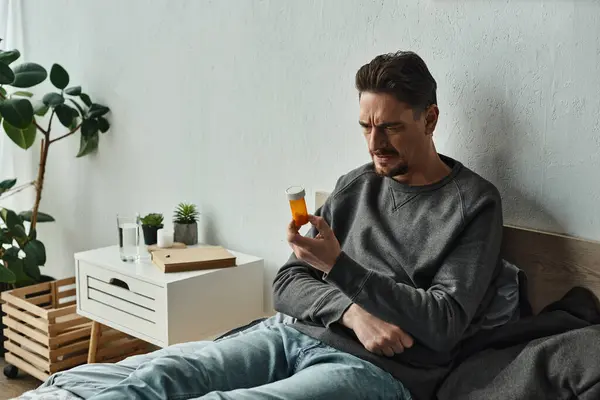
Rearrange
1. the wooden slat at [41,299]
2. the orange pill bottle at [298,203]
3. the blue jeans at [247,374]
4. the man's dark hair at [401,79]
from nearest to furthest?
the blue jeans at [247,374]
the orange pill bottle at [298,203]
the man's dark hair at [401,79]
the wooden slat at [41,299]

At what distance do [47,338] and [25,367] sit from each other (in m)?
0.23

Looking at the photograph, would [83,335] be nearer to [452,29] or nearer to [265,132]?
[265,132]

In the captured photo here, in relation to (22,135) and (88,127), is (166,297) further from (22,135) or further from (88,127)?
(22,135)

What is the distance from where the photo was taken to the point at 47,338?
288 cm

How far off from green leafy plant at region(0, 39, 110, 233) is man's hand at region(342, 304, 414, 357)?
1669 mm

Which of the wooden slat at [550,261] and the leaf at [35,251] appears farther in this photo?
the leaf at [35,251]

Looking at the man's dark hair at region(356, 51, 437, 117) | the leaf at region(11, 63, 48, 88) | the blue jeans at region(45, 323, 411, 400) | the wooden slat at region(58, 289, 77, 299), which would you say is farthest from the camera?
the wooden slat at region(58, 289, 77, 299)

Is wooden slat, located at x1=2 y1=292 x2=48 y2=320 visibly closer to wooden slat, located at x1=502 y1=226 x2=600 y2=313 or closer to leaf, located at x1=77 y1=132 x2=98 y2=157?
leaf, located at x1=77 y1=132 x2=98 y2=157

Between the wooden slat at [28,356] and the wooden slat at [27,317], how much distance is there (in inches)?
4.6

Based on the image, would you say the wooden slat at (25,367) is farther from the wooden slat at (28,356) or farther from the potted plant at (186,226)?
the potted plant at (186,226)

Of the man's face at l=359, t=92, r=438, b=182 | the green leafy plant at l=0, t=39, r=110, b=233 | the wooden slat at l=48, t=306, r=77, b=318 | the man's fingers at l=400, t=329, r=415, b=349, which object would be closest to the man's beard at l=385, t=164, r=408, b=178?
the man's face at l=359, t=92, r=438, b=182

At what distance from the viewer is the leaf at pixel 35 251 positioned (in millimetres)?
3188

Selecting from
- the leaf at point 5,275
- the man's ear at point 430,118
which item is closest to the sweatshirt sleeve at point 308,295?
the man's ear at point 430,118

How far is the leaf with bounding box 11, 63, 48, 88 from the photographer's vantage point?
10.0 ft
